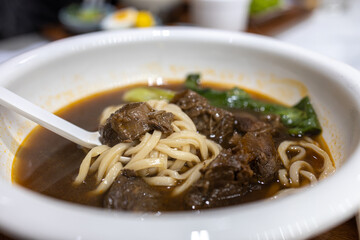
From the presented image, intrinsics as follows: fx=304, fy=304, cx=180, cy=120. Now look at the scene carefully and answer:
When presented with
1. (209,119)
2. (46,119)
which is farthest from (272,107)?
(46,119)

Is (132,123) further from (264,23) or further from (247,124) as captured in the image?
(264,23)

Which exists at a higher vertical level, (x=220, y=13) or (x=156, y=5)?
(x=220, y=13)

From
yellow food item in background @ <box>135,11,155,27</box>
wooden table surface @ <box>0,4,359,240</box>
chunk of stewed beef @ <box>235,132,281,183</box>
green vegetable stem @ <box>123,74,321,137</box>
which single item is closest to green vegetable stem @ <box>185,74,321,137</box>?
green vegetable stem @ <box>123,74,321,137</box>

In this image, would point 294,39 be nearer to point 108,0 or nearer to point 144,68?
point 144,68

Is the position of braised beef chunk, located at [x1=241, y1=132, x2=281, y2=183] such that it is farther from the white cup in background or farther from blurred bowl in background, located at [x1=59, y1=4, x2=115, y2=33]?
blurred bowl in background, located at [x1=59, y1=4, x2=115, y2=33]

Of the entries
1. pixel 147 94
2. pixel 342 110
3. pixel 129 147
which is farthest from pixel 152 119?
pixel 342 110

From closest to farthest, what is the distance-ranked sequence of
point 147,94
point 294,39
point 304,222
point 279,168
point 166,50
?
point 304,222 < point 279,168 < point 147,94 < point 166,50 < point 294,39
